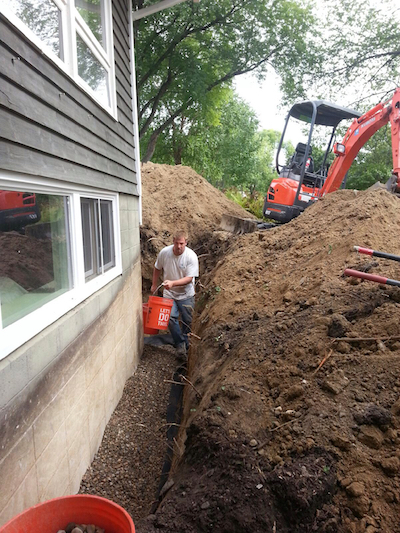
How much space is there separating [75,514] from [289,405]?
165 centimetres

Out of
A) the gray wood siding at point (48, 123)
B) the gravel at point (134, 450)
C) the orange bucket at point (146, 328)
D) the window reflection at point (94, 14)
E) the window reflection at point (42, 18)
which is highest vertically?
the window reflection at point (94, 14)

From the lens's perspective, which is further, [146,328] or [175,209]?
[175,209]

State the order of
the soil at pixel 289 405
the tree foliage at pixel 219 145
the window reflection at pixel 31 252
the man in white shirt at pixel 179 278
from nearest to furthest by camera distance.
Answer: the soil at pixel 289 405
the window reflection at pixel 31 252
the man in white shirt at pixel 179 278
the tree foliage at pixel 219 145

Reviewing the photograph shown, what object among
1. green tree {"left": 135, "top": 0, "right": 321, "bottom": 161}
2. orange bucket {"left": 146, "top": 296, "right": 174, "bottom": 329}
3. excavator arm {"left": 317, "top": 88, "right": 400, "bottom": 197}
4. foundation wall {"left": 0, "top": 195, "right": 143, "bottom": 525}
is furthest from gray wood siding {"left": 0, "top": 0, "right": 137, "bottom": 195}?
green tree {"left": 135, "top": 0, "right": 321, "bottom": 161}

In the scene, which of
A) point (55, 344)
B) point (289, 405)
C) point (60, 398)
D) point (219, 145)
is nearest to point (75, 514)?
point (60, 398)

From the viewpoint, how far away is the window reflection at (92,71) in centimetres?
390

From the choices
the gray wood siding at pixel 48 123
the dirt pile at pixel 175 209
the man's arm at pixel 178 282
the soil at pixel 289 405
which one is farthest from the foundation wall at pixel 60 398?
the dirt pile at pixel 175 209

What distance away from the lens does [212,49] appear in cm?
1526

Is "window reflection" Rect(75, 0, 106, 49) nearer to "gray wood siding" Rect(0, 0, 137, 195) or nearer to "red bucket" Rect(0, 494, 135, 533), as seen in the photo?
"gray wood siding" Rect(0, 0, 137, 195)

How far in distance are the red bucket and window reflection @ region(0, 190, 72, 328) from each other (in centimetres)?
109

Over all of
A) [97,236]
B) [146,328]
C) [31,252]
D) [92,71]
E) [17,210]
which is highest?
[92,71]

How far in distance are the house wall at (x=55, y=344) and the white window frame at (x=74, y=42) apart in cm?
7

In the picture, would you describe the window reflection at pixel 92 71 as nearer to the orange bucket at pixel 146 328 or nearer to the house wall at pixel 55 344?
the house wall at pixel 55 344

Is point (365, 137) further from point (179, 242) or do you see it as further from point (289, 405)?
point (289, 405)
